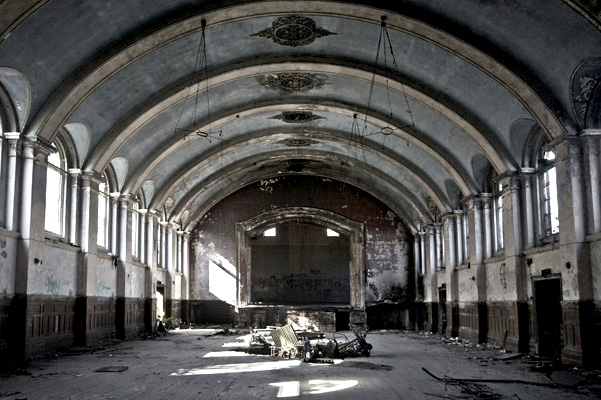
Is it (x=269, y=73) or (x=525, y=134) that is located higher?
(x=269, y=73)

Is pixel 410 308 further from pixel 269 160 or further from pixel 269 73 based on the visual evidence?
pixel 269 73

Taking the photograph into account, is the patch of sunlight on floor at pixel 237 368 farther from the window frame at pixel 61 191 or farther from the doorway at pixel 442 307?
the doorway at pixel 442 307

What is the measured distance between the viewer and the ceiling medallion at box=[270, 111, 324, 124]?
2162 cm

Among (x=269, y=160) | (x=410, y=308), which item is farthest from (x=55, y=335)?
(x=410, y=308)

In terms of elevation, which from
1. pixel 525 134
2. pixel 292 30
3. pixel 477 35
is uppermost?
pixel 292 30

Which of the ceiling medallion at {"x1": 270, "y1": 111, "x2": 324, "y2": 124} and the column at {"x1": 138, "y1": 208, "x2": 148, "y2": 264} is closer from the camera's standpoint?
the ceiling medallion at {"x1": 270, "y1": 111, "x2": 324, "y2": 124}

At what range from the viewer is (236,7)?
1260cm

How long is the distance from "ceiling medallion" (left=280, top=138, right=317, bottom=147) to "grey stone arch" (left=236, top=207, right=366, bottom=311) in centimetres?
482

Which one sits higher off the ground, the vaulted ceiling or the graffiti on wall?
the vaulted ceiling

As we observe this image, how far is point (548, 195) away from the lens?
15.0m

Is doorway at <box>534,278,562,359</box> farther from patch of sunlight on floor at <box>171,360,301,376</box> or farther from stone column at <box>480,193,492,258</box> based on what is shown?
patch of sunlight on floor at <box>171,360,301,376</box>

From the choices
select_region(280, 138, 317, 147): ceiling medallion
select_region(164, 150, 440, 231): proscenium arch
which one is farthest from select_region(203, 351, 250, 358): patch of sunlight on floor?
select_region(164, 150, 440, 231): proscenium arch

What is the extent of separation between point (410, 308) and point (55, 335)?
1826cm

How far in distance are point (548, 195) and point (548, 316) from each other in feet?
10.2
